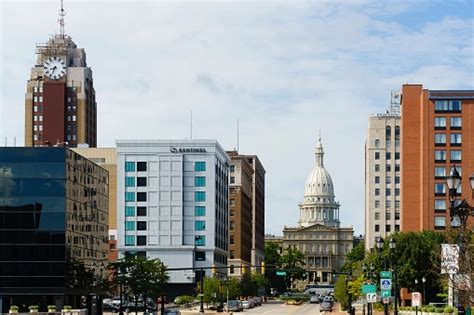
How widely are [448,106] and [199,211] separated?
1660 inches

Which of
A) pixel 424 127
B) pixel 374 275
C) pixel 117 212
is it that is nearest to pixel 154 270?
pixel 374 275

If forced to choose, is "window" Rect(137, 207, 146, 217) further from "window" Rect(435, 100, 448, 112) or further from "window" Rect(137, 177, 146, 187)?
"window" Rect(435, 100, 448, 112)

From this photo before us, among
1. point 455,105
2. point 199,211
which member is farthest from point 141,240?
point 455,105

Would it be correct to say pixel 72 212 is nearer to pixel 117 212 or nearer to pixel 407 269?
pixel 407 269

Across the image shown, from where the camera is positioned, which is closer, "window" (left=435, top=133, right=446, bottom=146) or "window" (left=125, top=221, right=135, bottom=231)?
"window" (left=435, top=133, right=446, bottom=146)

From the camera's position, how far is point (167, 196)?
167 metres

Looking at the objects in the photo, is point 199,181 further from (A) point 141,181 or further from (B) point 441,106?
(B) point 441,106

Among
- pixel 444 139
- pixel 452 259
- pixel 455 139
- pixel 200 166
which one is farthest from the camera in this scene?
pixel 200 166

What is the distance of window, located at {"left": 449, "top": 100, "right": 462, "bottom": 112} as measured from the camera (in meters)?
162

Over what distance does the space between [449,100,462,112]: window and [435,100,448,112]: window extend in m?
0.77

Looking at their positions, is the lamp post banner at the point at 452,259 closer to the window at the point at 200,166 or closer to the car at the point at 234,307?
the car at the point at 234,307

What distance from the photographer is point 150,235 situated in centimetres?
16750

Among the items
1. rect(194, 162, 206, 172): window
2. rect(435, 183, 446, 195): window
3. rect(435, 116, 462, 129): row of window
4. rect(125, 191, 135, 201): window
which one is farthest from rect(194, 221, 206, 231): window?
rect(435, 116, 462, 129): row of window

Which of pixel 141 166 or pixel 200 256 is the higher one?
pixel 141 166
